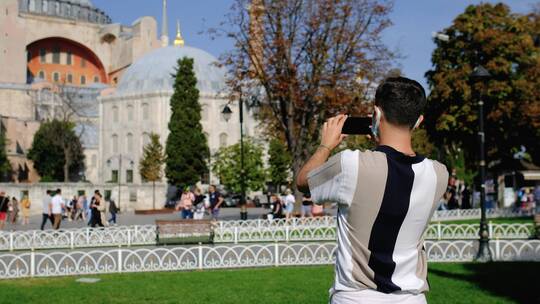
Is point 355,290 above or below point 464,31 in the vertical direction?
below

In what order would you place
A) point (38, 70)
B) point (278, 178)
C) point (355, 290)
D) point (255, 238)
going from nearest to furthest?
point (355, 290) < point (255, 238) < point (278, 178) < point (38, 70)

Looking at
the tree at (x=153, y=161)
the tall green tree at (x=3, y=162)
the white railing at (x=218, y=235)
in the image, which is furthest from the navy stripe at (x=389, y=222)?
the tall green tree at (x=3, y=162)

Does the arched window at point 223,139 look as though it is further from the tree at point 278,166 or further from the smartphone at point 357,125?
the smartphone at point 357,125

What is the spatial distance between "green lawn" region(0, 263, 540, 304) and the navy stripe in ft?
21.0

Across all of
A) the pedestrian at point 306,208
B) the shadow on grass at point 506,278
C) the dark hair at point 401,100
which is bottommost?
the shadow on grass at point 506,278

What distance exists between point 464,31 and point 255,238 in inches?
805

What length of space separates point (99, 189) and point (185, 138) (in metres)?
6.47

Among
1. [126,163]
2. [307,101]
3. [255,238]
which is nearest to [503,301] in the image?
[255,238]

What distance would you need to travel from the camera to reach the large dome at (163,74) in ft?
187

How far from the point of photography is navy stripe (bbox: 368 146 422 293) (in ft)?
9.30

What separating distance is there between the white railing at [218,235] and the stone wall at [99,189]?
80.4ft

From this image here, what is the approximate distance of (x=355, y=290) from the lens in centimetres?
284

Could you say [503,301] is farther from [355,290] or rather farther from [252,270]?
[355,290]

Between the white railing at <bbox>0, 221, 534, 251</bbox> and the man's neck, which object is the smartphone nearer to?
the man's neck
